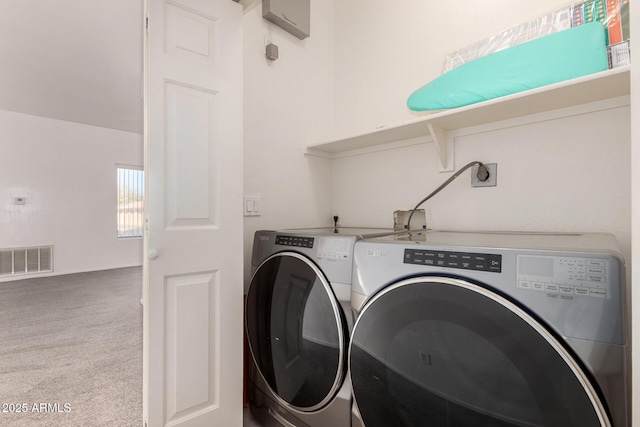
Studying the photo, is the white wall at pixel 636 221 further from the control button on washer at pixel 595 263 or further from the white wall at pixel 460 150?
the white wall at pixel 460 150

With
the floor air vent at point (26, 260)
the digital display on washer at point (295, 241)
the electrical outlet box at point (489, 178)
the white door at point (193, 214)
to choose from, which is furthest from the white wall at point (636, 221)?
the floor air vent at point (26, 260)

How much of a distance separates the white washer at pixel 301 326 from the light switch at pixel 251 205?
0.85ft

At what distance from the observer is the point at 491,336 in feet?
2.28

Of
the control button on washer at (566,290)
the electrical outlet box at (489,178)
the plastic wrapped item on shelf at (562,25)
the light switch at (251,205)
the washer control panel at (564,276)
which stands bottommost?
the control button on washer at (566,290)

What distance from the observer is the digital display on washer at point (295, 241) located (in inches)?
47.3

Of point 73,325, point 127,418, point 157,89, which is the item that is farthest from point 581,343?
point 73,325

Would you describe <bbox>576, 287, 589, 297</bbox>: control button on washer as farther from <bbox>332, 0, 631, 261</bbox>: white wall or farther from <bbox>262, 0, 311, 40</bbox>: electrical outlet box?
<bbox>262, 0, 311, 40</bbox>: electrical outlet box

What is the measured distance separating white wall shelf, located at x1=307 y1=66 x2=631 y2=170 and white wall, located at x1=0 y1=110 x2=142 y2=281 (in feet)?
19.1

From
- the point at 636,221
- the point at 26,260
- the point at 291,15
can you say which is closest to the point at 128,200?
the point at 26,260

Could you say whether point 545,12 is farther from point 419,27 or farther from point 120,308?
point 120,308

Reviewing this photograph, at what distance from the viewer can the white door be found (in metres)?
1.16

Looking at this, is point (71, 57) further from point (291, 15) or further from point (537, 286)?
point (537, 286)

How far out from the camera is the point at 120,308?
3.28 meters

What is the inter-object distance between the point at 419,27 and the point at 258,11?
38.7 inches
